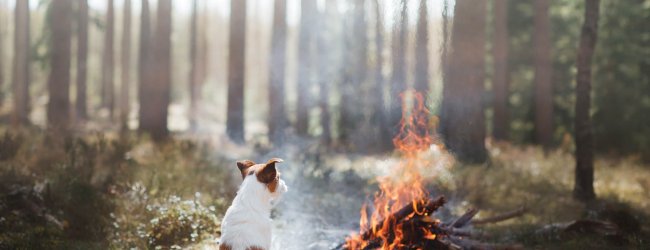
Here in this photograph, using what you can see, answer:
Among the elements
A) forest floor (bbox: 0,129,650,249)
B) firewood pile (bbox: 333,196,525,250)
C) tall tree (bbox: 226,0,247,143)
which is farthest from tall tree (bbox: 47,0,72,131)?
firewood pile (bbox: 333,196,525,250)

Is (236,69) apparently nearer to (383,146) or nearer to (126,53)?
(383,146)

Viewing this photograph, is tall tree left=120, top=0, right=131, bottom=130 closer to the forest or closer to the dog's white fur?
the forest

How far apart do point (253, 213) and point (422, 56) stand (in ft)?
52.1

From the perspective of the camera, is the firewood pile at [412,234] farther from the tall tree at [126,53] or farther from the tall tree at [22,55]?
the tall tree at [126,53]

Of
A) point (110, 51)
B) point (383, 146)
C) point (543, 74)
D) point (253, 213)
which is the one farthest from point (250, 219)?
point (110, 51)

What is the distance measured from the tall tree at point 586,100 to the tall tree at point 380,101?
29.3 feet

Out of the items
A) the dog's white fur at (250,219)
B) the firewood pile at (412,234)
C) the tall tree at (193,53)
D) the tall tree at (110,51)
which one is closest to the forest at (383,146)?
the firewood pile at (412,234)

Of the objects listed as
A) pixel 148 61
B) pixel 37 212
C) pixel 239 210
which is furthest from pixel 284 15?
pixel 239 210

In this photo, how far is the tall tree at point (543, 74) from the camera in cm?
2156

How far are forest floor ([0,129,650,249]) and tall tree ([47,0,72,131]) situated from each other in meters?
1.53

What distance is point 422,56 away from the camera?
66.9 ft

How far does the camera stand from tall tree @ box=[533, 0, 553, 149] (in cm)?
2156

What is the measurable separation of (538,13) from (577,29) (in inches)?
89.4

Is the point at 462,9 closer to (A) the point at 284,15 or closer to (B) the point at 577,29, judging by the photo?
(A) the point at 284,15
